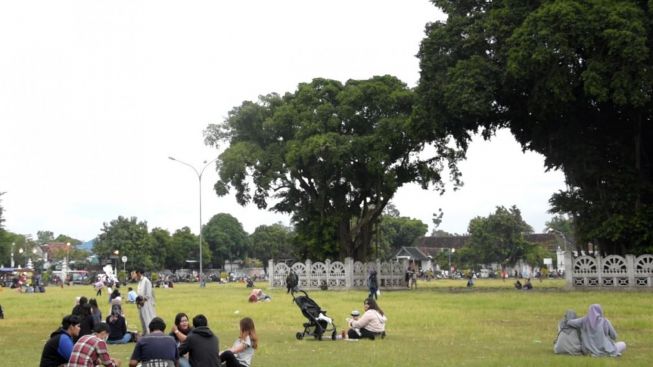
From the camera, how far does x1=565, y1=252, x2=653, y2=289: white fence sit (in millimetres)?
39625

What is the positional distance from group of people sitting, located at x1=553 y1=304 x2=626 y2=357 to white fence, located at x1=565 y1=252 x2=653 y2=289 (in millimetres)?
26850

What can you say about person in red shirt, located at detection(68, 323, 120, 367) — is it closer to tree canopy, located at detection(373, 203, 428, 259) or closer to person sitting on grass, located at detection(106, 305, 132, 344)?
person sitting on grass, located at detection(106, 305, 132, 344)

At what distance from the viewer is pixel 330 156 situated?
5025 centimetres

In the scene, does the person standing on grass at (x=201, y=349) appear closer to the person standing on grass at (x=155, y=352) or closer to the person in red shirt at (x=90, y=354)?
the person standing on grass at (x=155, y=352)

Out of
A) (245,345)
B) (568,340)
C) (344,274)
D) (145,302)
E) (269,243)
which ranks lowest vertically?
(568,340)

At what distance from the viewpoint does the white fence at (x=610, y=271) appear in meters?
39.6

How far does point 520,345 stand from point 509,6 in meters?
27.0

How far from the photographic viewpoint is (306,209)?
58.4m

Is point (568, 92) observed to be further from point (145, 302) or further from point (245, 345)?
point (245, 345)

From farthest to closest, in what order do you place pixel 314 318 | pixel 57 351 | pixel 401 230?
pixel 401 230
pixel 314 318
pixel 57 351

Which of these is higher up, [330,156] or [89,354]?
[330,156]

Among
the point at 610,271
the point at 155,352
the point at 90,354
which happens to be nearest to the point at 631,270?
the point at 610,271

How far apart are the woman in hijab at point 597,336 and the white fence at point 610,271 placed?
2688 cm

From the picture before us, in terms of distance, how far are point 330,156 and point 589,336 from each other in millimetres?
36202
